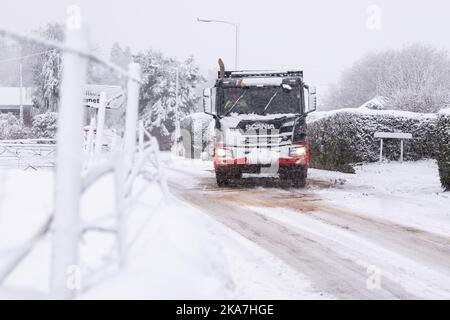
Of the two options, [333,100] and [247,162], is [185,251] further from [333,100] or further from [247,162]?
[333,100]

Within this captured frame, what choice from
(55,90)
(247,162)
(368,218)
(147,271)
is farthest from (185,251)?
(55,90)

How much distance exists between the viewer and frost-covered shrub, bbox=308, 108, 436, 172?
17000 millimetres

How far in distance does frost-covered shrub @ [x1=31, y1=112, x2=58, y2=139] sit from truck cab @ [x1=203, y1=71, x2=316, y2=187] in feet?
62.6

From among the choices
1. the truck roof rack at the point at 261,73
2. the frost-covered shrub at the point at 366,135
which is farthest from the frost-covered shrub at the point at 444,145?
the frost-covered shrub at the point at 366,135

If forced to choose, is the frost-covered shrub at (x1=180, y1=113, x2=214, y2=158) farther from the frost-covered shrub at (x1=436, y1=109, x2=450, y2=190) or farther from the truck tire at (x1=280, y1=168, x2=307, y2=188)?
the frost-covered shrub at (x1=436, y1=109, x2=450, y2=190)

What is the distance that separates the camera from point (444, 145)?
415 inches

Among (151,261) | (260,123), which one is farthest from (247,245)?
(260,123)

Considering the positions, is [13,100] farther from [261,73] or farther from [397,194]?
[397,194]

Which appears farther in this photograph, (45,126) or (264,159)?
(45,126)

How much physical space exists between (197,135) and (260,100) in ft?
58.3

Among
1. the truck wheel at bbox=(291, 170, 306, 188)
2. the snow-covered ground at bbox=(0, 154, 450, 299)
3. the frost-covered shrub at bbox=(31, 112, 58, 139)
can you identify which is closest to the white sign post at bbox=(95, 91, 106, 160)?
the snow-covered ground at bbox=(0, 154, 450, 299)

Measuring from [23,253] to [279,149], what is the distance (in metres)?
9.47

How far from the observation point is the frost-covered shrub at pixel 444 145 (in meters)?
10.5
